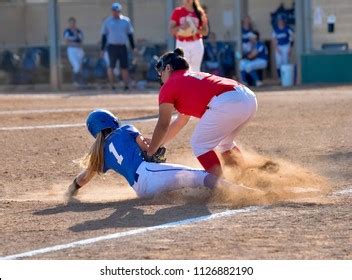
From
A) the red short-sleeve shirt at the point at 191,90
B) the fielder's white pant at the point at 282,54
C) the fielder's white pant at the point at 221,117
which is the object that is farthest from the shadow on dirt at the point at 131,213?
the fielder's white pant at the point at 282,54

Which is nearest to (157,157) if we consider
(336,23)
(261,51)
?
(261,51)

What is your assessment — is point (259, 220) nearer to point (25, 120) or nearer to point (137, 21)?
point (25, 120)

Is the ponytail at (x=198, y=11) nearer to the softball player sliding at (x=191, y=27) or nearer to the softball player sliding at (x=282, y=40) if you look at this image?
the softball player sliding at (x=191, y=27)

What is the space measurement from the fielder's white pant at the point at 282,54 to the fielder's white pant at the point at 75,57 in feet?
15.9

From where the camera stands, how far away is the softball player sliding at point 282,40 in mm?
25031

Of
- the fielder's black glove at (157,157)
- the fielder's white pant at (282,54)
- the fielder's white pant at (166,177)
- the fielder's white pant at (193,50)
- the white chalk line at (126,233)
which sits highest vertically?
the fielder's white pant at (193,50)

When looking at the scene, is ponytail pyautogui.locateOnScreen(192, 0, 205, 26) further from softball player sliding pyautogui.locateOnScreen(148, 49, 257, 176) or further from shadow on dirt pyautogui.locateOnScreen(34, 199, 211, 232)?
shadow on dirt pyautogui.locateOnScreen(34, 199, 211, 232)

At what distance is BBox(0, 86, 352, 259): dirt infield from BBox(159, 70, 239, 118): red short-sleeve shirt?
A: 2.62 feet

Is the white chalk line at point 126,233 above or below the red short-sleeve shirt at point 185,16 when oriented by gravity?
below

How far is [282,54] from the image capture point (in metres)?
25.3

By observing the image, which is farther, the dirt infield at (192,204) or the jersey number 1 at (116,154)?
the jersey number 1 at (116,154)

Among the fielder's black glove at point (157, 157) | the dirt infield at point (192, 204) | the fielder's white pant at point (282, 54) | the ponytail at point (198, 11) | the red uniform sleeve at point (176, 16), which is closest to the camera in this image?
the dirt infield at point (192, 204)

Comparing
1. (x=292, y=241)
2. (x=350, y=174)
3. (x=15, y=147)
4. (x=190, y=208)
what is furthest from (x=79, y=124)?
(x=292, y=241)

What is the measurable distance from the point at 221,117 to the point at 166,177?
0.71 metres
